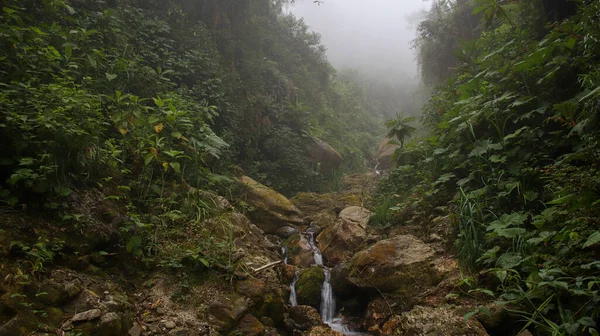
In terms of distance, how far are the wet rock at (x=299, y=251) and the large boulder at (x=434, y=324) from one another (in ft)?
9.24

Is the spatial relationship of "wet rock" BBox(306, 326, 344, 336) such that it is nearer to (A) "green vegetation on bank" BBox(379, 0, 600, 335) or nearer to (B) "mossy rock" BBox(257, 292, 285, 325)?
(B) "mossy rock" BBox(257, 292, 285, 325)

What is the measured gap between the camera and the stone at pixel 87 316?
124 inches

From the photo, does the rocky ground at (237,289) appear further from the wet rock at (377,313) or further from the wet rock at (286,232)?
the wet rock at (286,232)

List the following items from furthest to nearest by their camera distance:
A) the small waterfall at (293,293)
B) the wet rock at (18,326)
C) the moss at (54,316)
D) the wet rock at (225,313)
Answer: the small waterfall at (293,293), the wet rock at (225,313), the moss at (54,316), the wet rock at (18,326)

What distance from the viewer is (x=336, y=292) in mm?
5918

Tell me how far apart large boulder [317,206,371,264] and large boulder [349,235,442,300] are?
1077mm

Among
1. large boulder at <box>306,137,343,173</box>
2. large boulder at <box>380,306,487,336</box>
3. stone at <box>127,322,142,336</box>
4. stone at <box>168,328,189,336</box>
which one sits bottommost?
large boulder at <box>380,306,487,336</box>

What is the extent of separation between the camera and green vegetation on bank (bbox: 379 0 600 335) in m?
2.95

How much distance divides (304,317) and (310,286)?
0.84m

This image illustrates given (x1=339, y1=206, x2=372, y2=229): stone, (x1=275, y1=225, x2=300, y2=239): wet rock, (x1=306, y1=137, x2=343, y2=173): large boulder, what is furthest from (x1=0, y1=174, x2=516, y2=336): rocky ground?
(x1=306, y1=137, x2=343, y2=173): large boulder

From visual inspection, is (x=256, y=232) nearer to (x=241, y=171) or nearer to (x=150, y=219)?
(x=150, y=219)

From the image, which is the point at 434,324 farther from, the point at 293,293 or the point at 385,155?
the point at 385,155

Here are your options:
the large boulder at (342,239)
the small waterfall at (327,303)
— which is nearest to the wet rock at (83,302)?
the small waterfall at (327,303)

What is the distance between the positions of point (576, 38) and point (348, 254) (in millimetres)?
4934
